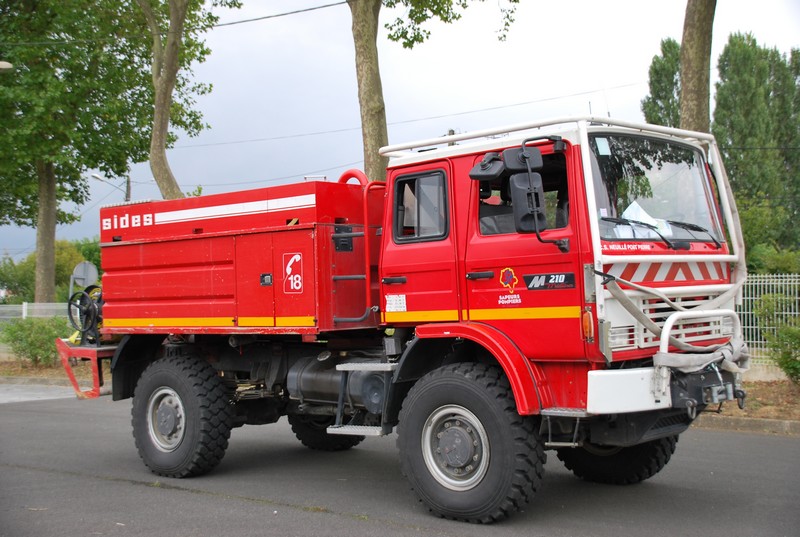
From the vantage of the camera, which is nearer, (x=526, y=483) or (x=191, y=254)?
(x=526, y=483)

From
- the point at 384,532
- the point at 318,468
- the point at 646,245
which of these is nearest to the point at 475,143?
the point at 646,245

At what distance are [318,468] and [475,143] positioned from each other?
377 centimetres

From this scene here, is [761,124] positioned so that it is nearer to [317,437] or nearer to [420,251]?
[317,437]

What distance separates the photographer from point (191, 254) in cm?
806

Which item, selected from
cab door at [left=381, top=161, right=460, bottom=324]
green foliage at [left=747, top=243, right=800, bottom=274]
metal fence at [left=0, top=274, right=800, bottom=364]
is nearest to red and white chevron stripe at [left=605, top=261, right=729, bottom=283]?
cab door at [left=381, top=161, right=460, bottom=324]

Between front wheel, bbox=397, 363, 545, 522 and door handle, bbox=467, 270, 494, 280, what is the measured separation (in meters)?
0.63

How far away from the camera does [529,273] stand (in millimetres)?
5820

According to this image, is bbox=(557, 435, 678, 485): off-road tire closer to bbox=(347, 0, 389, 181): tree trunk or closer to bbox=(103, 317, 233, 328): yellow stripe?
bbox=(103, 317, 233, 328): yellow stripe

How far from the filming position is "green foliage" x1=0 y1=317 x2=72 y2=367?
65.5 feet

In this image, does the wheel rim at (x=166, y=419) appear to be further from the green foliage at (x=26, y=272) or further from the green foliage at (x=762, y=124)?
the green foliage at (x=26, y=272)

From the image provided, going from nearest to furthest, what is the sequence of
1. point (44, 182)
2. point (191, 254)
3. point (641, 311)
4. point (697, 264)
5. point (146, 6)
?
point (641, 311) → point (697, 264) → point (191, 254) → point (146, 6) → point (44, 182)

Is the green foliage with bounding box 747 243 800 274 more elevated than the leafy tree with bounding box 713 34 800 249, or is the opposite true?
the leafy tree with bounding box 713 34 800 249

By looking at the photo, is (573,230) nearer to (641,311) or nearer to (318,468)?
(641,311)

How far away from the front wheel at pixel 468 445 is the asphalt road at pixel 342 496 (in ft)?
0.65
